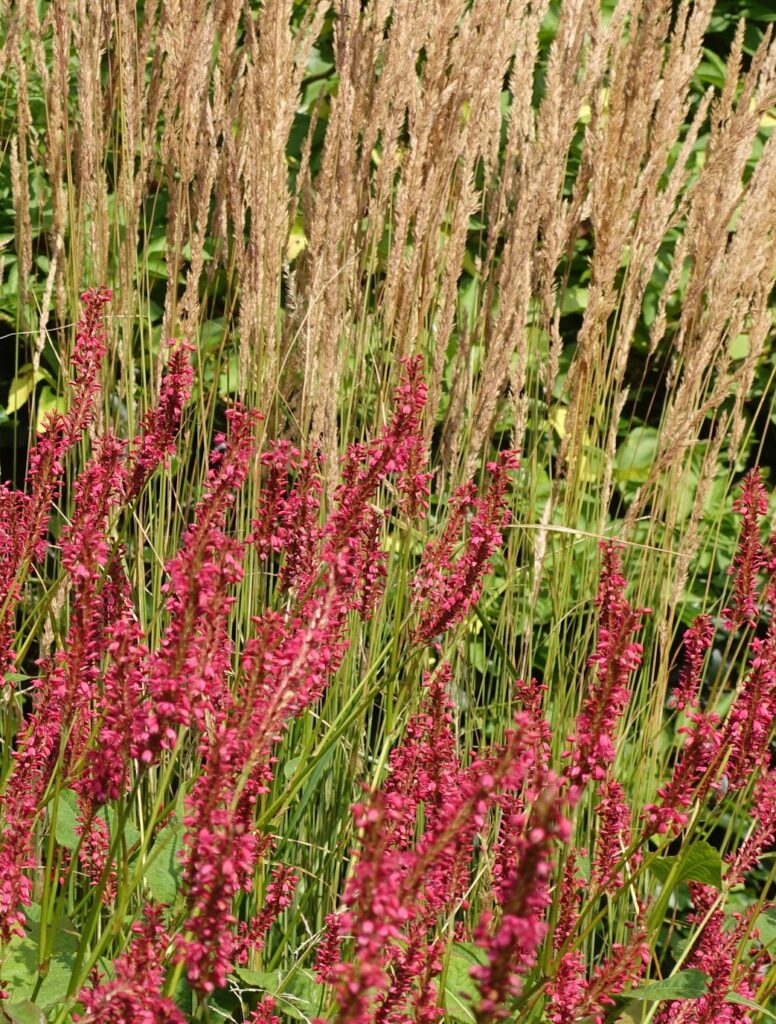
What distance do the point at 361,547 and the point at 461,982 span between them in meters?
0.63

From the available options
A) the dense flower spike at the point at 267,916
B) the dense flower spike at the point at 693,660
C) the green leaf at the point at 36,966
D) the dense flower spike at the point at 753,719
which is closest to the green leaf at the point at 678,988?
the dense flower spike at the point at 753,719

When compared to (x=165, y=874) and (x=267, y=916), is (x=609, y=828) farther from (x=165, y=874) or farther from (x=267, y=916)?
(x=165, y=874)

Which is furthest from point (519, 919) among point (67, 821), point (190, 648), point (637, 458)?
point (637, 458)

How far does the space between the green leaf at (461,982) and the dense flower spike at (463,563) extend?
0.44 m

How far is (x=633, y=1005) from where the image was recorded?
200cm

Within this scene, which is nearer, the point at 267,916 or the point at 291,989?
the point at 267,916

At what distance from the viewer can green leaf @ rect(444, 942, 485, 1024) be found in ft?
5.69

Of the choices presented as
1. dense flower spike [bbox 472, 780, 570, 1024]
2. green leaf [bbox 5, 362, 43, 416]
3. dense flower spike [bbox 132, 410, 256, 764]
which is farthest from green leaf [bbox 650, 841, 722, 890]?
green leaf [bbox 5, 362, 43, 416]

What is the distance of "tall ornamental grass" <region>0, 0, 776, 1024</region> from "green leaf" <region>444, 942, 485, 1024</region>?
0.01 metres

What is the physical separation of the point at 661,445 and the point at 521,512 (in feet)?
1.85

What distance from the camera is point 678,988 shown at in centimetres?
170

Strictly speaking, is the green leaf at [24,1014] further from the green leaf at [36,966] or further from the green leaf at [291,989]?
the green leaf at [291,989]

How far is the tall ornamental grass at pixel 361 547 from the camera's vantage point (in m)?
1.47

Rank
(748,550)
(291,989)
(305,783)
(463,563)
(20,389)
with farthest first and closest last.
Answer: (20,389)
(305,783)
(291,989)
(748,550)
(463,563)
